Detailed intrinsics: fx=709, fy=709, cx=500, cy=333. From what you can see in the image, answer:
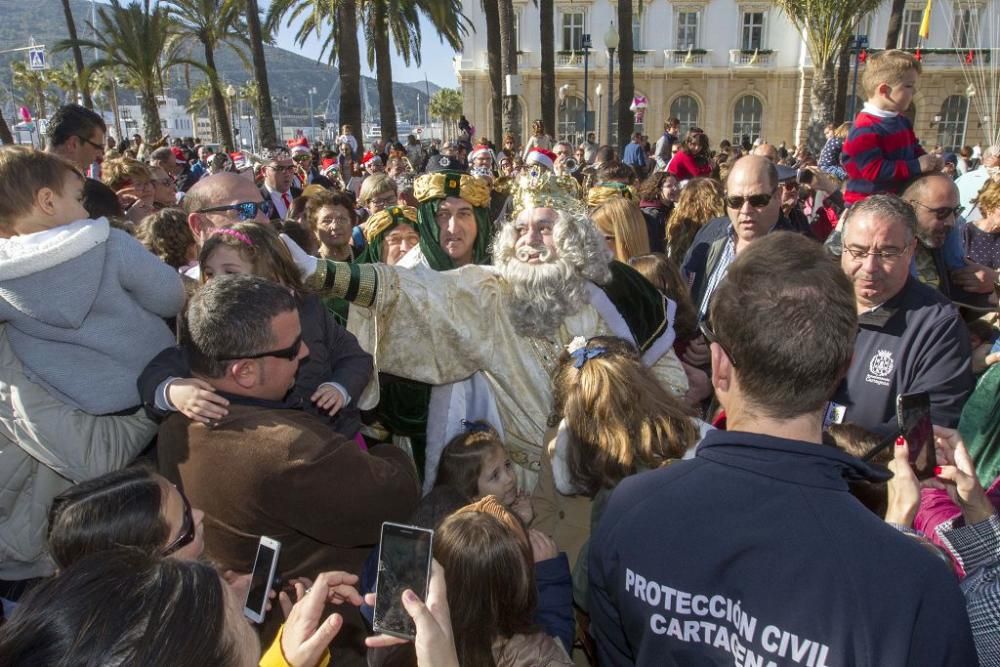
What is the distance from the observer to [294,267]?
269 cm

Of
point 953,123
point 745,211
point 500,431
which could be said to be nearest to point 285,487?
point 500,431

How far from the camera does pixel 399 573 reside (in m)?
1.48

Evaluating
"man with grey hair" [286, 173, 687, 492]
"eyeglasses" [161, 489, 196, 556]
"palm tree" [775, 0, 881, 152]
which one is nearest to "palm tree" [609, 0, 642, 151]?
"palm tree" [775, 0, 881, 152]

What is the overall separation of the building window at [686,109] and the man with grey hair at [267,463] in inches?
1697

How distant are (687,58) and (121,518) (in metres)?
43.6

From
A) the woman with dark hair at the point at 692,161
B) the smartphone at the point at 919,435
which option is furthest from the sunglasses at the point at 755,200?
the woman with dark hair at the point at 692,161

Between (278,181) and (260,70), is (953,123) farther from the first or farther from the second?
(278,181)

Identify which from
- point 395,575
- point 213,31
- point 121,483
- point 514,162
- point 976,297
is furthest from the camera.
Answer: point 213,31

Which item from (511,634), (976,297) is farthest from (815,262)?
(976,297)

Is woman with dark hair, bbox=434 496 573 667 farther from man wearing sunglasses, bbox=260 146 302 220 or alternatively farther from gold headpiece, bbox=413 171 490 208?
man wearing sunglasses, bbox=260 146 302 220

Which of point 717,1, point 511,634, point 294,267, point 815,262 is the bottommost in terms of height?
point 511,634

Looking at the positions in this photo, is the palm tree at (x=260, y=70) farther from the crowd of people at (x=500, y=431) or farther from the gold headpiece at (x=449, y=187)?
the gold headpiece at (x=449, y=187)

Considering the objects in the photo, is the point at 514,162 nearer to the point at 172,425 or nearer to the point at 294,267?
the point at 294,267

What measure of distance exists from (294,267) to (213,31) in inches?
988
